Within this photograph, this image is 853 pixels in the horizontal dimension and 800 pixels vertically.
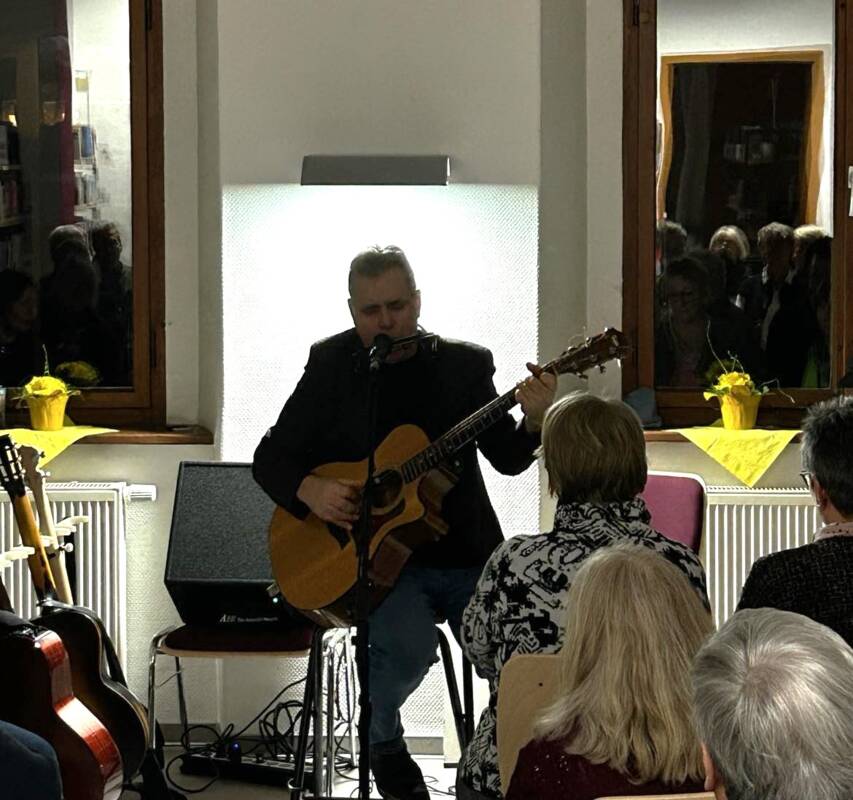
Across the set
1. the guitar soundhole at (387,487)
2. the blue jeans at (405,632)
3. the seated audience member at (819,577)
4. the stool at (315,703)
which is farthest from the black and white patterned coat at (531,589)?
the stool at (315,703)

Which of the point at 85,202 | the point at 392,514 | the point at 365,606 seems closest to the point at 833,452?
the point at 365,606

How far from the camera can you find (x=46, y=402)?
16.7 ft

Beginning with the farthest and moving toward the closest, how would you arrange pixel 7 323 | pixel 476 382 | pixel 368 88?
pixel 7 323 → pixel 368 88 → pixel 476 382

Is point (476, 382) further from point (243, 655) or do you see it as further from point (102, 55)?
point (102, 55)

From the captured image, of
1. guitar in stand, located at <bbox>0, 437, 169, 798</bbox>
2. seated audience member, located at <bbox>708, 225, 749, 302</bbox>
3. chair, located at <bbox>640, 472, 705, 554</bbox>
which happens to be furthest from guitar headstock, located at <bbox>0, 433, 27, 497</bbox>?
seated audience member, located at <bbox>708, 225, 749, 302</bbox>

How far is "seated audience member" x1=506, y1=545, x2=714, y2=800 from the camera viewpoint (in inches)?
85.8

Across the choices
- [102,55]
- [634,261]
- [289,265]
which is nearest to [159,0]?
[102,55]

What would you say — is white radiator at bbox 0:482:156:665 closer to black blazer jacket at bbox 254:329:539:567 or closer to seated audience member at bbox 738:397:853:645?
black blazer jacket at bbox 254:329:539:567

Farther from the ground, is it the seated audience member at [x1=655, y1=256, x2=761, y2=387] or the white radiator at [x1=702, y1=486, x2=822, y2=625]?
the seated audience member at [x1=655, y1=256, x2=761, y2=387]

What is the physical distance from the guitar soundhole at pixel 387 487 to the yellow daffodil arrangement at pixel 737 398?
5.21 ft

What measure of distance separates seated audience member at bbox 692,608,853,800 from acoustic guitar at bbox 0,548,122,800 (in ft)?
7.36

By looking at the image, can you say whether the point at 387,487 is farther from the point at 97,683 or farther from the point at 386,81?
the point at 386,81

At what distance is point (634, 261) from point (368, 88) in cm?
104

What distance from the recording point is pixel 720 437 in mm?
4961
